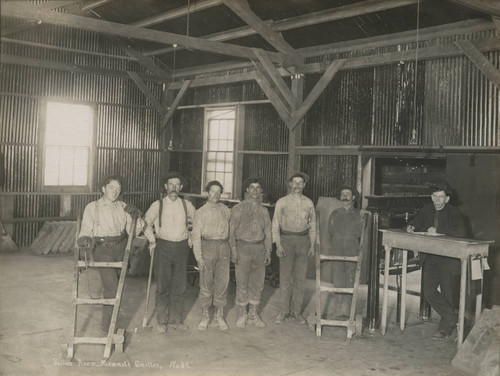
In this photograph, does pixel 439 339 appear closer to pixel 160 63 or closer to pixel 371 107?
pixel 371 107

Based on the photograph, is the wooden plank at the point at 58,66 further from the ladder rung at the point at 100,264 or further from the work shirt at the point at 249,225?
the ladder rung at the point at 100,264

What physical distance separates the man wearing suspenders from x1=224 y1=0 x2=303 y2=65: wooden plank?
177 inches

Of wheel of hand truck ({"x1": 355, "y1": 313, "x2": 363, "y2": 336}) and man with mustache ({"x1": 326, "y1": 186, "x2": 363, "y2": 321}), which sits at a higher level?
man with mustache ({"x1": 326, "y1": 186, "x2": 363, "y2": 321})

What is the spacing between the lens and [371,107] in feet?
32.5

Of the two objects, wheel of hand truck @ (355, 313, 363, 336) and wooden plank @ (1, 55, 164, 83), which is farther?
wooden plank @ (1, 55, 164, 83)

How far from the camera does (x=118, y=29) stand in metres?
9.05

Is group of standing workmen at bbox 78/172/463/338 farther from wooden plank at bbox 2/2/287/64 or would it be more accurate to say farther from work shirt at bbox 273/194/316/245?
wooden plank at bbox 2/2/287/64

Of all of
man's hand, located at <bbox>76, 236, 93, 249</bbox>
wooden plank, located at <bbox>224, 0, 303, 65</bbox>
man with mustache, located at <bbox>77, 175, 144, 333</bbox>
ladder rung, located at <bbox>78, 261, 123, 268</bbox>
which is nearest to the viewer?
ladder rung, located at <bbox>78, 261, 123, 268</bbox>

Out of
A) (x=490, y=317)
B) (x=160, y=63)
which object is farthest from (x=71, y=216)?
(x=490, y=317)

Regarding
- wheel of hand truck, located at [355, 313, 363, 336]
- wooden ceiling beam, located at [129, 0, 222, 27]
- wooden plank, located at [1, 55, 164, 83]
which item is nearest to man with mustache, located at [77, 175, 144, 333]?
wheel of hand truck, located at [355, 313, 363, 336]

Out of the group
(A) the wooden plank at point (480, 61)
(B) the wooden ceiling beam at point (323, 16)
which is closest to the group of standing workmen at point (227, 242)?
(A) the wooden plank at point (480, 61)

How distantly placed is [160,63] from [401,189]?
7619 millimetres

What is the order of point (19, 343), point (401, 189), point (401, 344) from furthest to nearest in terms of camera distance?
point (401, 189), point (401, 344), point (19, 343)

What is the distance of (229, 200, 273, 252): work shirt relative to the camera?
23.9 ft
